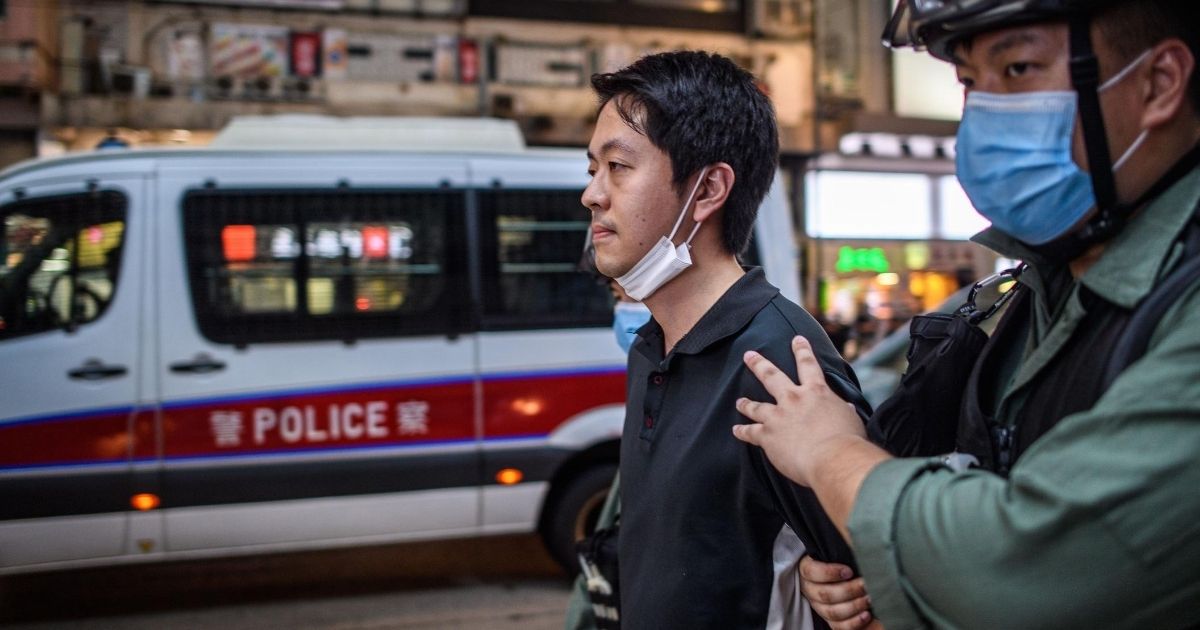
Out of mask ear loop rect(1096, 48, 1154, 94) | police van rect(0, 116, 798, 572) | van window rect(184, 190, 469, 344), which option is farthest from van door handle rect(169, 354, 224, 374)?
mask ear loop rect(1096, 48, 1154, 94)

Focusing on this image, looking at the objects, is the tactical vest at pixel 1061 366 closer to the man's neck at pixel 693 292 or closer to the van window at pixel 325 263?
the man's neck at pixel 693 292

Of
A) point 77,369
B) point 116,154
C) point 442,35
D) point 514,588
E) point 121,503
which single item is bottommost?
point 514,588

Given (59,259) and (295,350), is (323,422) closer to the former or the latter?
(295,350)

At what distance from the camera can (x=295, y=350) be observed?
4.81 meters

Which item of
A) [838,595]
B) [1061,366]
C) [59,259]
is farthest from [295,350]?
[1061,366]

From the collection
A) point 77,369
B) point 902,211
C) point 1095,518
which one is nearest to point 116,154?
point 77,369

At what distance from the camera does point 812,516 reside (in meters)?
1.30

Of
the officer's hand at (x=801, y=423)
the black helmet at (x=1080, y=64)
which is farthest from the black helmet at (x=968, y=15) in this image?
the officer's hand at (x=801, y=423)

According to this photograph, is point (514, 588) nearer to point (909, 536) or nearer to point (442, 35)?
point (909, 536)

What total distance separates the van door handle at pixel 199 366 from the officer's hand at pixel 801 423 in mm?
4144

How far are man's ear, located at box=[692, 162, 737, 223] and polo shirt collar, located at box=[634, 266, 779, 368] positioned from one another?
0.15 m

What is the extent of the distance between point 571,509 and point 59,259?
10.0 feet

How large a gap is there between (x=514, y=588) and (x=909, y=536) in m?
4.79

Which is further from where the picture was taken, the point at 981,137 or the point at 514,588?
the point at 514,588
